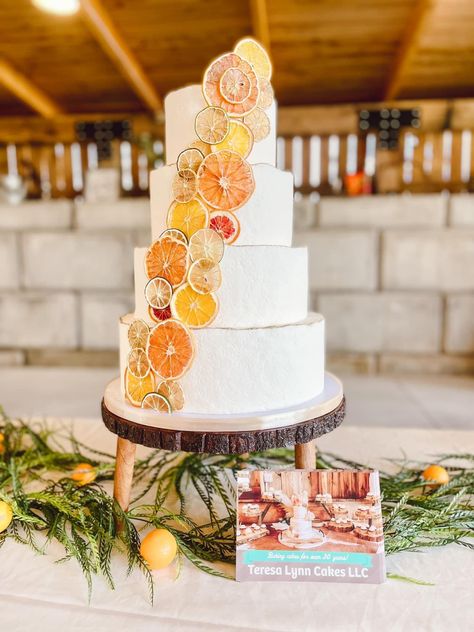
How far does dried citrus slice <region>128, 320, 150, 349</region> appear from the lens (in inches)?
50.4

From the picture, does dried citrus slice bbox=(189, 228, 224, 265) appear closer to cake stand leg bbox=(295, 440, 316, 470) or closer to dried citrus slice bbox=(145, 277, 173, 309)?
dried citrus slice bbox=(145, 277, 173, 309)

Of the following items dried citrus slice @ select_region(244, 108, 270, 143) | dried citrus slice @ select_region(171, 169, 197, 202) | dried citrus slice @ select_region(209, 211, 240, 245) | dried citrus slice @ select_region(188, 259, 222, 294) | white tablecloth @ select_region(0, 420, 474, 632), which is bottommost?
white tablecloth @ select_region(0, 420, 474, 632)

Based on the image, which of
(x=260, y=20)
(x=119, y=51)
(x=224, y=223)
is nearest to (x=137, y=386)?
(x=224, y=223)

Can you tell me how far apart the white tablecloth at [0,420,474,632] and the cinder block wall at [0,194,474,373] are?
2845 millimetres

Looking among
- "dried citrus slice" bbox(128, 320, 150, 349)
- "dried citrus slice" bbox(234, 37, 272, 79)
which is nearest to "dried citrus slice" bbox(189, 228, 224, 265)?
"dried citrus slice" bbox(128, 320, 150, 349)

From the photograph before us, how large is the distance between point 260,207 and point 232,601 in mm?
919

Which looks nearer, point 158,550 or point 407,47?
point 158,550

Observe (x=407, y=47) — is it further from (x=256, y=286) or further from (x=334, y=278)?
(x=256, y=286)

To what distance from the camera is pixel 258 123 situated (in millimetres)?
1311

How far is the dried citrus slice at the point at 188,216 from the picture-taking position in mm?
1262

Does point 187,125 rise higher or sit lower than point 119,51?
lower

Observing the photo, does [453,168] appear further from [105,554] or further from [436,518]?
[105,554]

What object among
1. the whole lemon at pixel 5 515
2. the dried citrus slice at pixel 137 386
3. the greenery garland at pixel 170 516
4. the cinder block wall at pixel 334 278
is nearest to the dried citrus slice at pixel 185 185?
the dried citrus slice at pixel 137 386

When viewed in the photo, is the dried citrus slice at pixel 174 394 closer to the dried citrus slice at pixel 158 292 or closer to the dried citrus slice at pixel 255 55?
the dried citrus slice at pixel 158 292
